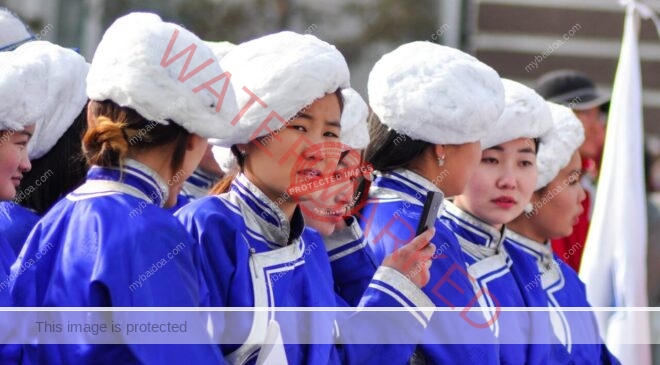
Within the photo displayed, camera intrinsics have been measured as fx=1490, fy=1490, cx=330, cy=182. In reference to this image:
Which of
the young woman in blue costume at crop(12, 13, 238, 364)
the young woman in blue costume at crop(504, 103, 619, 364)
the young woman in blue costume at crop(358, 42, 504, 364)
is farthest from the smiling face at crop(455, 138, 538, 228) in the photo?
the young woman in blue costume at crop(12, 13, 238, 364)

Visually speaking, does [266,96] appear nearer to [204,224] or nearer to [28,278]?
[204,224]

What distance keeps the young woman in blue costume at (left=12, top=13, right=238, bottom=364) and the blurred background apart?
4.72 m

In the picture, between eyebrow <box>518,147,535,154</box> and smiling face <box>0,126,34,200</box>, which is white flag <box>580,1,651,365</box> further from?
smiling face <box>0,126,34,200</box>

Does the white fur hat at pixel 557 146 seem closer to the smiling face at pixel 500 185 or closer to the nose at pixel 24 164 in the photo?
the smiling face at pixel 500 185

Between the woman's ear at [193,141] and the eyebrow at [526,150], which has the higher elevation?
the woman's ear at [193,141]

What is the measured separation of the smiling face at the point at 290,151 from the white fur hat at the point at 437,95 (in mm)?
428

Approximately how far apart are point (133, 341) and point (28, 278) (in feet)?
1.00

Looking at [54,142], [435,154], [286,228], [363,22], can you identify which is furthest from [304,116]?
[363,22]

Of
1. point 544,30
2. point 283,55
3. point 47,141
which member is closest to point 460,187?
point 283,55

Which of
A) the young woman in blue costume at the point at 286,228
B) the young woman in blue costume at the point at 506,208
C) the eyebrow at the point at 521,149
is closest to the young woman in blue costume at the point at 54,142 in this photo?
the young woman in blue costume at the point at 286,228

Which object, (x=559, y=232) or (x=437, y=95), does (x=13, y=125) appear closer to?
(x=437, y=95)

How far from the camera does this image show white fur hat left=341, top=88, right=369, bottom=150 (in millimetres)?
4098

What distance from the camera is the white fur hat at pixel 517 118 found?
450cm

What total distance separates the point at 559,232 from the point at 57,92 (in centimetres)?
197
